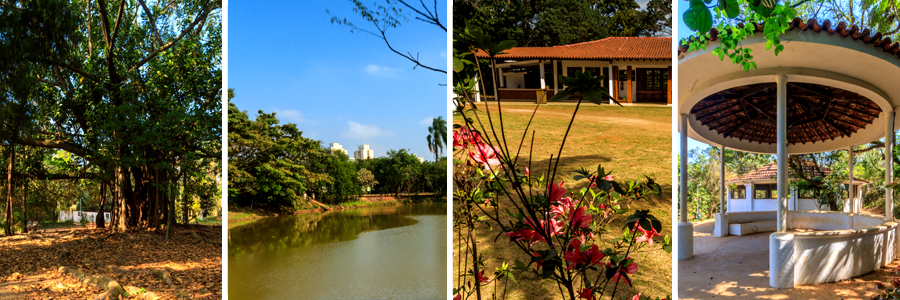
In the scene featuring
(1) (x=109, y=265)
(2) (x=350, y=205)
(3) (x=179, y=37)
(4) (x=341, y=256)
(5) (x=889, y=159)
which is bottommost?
(1) (x=109, y=265)

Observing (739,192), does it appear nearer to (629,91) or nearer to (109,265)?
(629,91)

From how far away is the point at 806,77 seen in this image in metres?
1.77

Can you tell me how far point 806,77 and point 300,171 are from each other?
353 cm

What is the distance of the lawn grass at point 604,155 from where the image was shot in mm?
1624

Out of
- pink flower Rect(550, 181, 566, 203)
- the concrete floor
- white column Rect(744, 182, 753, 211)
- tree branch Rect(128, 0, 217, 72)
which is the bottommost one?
the concrete floor

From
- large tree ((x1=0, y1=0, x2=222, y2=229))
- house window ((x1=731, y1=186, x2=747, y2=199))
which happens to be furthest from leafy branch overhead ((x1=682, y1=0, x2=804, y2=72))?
large tree ((x1=0, y1=0, x2=222, y2=229))

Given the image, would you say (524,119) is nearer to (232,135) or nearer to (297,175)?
(297,175)

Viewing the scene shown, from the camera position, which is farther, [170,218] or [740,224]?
[170,218]

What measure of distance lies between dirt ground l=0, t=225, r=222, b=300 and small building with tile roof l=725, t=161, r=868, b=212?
17.4 feet

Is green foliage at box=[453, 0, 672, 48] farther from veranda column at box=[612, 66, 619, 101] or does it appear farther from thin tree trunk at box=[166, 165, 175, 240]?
thin tree trunk at box=[166, 165, 175, 240]

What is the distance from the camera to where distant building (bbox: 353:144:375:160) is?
329cm

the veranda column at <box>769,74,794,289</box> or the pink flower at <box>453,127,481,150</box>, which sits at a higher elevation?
the pink flower at <box>453,127,481,150</box>

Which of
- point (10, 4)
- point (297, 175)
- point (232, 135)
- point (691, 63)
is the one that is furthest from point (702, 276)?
point (10, 4)

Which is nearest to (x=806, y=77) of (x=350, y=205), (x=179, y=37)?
(x=350, y=205)
